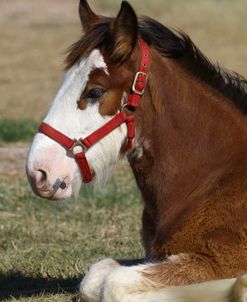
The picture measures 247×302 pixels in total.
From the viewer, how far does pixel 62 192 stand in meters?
5.52

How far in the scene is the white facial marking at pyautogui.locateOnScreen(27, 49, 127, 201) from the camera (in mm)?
5461

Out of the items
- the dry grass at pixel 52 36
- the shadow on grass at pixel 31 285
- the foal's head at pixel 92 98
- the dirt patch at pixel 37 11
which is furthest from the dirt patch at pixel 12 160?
the dirt patch at pixel 37 11

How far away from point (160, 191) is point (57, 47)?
62.3 feet

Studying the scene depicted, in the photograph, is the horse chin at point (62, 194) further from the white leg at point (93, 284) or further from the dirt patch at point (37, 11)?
the dirt patch at point (37, 11)

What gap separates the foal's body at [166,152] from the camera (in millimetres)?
5465

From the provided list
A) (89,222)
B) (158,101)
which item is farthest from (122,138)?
(89,222)

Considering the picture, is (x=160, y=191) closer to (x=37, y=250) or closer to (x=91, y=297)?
(x=91, y=297)

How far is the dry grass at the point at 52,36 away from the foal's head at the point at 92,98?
9269 mm

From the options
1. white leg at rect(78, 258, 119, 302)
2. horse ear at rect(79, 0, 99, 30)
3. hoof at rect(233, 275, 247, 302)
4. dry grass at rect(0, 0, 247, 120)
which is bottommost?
dry grass at rect(0, 0, 247, 120)

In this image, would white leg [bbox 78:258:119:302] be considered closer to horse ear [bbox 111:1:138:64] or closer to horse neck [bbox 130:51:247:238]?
horse neck [bbox 130:51:247:238]

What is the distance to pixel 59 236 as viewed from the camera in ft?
27.5

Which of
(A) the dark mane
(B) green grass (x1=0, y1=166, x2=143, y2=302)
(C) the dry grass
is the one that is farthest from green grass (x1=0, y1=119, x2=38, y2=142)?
(A) the dark mane

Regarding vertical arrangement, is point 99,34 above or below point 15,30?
above

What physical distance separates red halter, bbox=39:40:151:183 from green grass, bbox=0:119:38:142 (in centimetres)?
692
